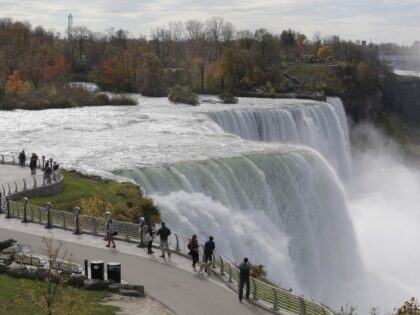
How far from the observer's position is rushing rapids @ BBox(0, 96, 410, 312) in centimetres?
2936

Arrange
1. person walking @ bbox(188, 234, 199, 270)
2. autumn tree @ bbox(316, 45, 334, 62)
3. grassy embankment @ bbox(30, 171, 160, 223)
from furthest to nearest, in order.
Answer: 1. autumn tree @ bbox(316, 45, 334, 62)
2. grassy embankment @ bbox(30, 171, 160, 223)
3. person walking @ bbox(188, 234, 199, 270)

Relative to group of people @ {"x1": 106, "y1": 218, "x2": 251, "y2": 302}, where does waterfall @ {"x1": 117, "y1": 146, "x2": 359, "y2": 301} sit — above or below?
below

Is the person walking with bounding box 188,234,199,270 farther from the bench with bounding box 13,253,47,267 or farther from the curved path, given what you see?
the bench with bounding box 13,253,47,267

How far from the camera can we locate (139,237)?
22.3 meters

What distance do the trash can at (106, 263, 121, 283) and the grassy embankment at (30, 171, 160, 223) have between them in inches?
347

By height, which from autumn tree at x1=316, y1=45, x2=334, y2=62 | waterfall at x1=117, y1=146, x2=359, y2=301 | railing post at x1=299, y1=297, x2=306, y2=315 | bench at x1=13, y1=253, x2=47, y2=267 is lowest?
waterfall at x1=117, y1=146, x2=359, y2=301

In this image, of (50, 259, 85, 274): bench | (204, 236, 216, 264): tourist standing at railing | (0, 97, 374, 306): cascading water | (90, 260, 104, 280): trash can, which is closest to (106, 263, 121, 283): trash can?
(90, 260, 104, 280): trash can

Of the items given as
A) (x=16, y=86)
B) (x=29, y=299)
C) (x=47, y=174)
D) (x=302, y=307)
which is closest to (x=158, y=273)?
(x=29, y=299)

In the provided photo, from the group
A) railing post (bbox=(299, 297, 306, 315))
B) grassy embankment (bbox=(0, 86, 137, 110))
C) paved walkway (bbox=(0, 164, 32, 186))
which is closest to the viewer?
railing post (bbox=(299, 297, 306, 315))

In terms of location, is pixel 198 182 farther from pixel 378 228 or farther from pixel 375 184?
pixel 375 184

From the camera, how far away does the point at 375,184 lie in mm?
63406

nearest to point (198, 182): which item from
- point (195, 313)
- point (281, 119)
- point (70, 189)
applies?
point (70, 189)

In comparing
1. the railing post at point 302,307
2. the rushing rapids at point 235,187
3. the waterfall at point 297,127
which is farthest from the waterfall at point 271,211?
the waterfall at point 297,127

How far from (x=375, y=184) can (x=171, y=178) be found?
1397 inches
